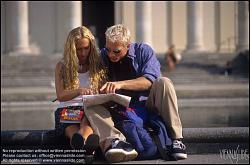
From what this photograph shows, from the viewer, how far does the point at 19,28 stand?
35.1 meters

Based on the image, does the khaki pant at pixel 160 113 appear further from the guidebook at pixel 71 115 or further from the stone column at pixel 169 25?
the stone column at pixel 169 25

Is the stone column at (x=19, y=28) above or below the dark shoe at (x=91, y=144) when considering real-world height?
above

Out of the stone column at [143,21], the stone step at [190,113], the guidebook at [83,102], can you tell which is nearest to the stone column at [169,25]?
the stone column at [143,21]

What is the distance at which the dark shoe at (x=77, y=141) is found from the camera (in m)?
5.57

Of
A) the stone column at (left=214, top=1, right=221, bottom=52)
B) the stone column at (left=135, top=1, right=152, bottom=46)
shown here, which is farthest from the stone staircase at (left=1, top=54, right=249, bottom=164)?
the stone column at (left=214, top=1, right=221, bottom=52)

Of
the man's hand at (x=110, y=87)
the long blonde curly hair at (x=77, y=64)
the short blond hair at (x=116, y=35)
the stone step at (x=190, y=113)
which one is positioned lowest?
the stone step at (x=190, y=113)

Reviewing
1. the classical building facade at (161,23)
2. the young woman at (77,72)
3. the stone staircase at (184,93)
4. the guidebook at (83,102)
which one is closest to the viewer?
the guidebook at (83,102)

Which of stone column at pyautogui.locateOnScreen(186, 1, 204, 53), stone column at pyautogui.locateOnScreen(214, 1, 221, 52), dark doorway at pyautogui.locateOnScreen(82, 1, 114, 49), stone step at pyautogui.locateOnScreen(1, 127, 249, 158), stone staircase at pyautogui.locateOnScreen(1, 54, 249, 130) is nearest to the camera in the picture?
stone step at pyautogui.locateOnScreen(1, 127, 249, 158)

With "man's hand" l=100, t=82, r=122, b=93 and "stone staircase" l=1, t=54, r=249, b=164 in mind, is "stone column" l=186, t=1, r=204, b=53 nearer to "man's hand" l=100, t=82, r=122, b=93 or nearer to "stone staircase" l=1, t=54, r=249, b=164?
"stone staircase" l=1, t=54, r=249, b=164

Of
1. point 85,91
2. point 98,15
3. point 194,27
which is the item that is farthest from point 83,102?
point 98,15

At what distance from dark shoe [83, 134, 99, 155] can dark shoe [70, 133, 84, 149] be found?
7 cm

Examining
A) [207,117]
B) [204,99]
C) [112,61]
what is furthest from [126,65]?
[204,99]

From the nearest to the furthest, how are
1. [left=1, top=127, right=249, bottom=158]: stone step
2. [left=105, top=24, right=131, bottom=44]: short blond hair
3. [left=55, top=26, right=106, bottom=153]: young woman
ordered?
[left=105, top=24, right=131, bottom=44]: short blond hair < [left=55, top=26, right=106, bottom=153]: young woman < [left=1, top=127, right=249, bottom=158]: stone step

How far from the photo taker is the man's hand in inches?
227
